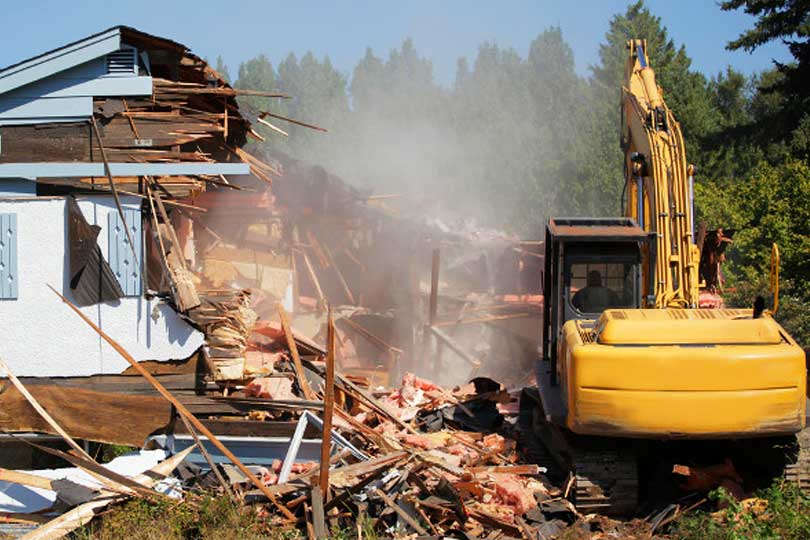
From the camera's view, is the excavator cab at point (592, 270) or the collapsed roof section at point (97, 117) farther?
the collapsed roof section at point (97, 117)

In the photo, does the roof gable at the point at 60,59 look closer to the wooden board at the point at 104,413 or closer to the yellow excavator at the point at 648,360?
the wooden board at the point at 104,413

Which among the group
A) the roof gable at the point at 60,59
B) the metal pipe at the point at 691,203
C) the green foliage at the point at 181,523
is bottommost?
the green foliage at the point at 181,523

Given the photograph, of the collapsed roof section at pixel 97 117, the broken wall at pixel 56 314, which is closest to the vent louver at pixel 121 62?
the collapsed roof section at pixel 97 117

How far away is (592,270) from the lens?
1049 centimetres

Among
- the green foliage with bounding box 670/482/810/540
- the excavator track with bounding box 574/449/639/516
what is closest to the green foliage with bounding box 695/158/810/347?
the green foliage with bounding box 670/482/810/540

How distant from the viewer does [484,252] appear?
95.6 feet

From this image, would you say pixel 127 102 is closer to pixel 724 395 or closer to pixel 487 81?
pixel 724 395

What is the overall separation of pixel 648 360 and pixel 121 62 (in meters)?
7.45

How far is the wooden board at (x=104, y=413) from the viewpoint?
1070 cm

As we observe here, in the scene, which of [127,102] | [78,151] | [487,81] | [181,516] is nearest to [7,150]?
[78,151]

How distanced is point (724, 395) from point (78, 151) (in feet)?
26.6

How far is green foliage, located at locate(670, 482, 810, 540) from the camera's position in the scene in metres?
8.02

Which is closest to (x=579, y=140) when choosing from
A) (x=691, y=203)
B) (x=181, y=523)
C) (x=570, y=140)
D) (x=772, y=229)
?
(x=570, y=140)

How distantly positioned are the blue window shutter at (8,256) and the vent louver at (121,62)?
2.19 metres
